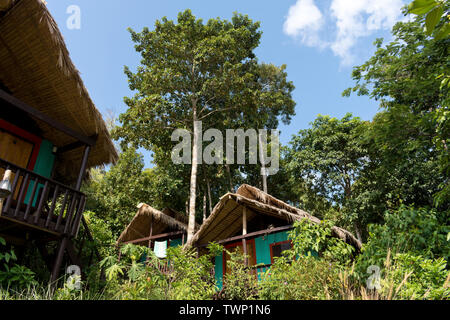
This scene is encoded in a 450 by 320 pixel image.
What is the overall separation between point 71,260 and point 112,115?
20707mm

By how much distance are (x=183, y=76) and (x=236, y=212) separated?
669cm

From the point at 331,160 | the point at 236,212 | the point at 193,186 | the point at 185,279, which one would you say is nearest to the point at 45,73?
the point at 185,279

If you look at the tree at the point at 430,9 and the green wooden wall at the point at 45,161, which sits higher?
the green wooden wall at the point at 45,161

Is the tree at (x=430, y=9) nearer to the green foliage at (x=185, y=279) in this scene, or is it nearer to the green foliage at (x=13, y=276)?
the green foliage at (x=185, y=279)

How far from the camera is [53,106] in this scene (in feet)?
21.2

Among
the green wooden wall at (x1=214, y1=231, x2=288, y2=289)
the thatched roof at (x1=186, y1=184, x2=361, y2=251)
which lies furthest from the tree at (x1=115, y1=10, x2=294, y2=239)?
the green wooden wall at (x1=214, y1=231, x2=288, y2=289)

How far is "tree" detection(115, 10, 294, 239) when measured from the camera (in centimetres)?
1204

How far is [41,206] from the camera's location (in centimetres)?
496

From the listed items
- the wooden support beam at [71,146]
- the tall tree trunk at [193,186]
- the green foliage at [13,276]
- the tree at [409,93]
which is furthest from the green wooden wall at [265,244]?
the green foliage at [13,276]

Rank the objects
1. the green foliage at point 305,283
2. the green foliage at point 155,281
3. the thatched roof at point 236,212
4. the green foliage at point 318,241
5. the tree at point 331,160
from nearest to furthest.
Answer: the green foliage at point 305,283 < the green foliage at point 155,281 < the green foliage at point 318,241 < the thatched roof at point 236,212 < the tree at point 331,160

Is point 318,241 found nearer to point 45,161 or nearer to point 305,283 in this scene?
point 305,283

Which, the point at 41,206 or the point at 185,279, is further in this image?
the point at 185,279

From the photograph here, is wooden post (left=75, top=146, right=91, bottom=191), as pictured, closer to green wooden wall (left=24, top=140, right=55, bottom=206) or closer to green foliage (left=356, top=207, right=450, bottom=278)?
green wooden wall (left=24, top=140, right=55, bottom=206)

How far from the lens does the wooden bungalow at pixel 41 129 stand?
5.05m
